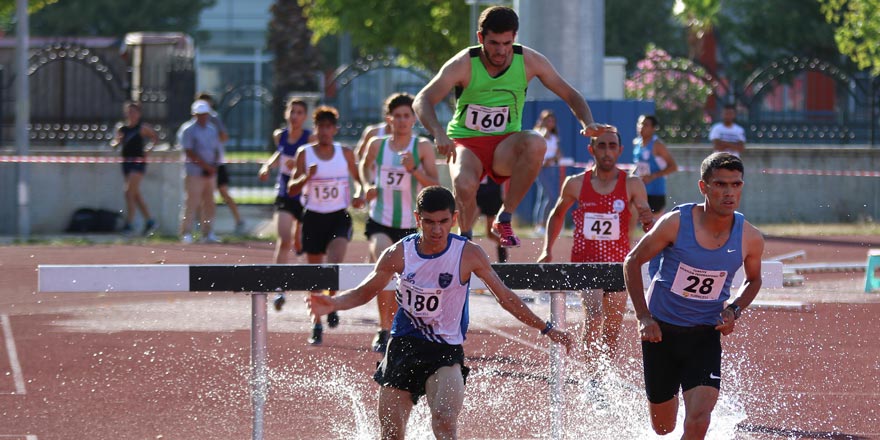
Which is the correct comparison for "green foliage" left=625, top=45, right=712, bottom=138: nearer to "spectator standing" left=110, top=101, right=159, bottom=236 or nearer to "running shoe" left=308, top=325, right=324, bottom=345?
"spectator standing" left=110, top=101, right=159, bottom=236

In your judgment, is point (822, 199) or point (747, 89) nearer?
point (822, 199)

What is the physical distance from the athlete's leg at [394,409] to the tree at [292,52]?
25726mm

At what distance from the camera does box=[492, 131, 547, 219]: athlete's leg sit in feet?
25.5

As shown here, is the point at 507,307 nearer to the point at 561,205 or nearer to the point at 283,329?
the point at 561,205

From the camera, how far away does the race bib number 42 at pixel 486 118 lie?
25.2 feet

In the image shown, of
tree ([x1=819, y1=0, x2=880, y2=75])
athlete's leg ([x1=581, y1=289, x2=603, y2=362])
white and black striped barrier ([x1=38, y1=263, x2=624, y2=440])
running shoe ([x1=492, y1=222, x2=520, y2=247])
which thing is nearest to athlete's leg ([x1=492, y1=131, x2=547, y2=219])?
running shoe ([x1=492, y1=222, x2=520, y2=247])

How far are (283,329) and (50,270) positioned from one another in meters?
5.43

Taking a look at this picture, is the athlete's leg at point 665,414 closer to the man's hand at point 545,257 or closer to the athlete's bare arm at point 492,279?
the athlete's bare arm at point 492,279

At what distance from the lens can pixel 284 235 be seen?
1235cm

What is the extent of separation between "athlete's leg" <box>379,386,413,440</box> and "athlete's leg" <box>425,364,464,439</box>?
0.13 metres

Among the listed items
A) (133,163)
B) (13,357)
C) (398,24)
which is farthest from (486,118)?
(398,24)

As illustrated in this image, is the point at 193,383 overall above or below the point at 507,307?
below

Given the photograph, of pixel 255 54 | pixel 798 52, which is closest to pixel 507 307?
pixel 798 52

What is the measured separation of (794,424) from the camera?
27.2ft
